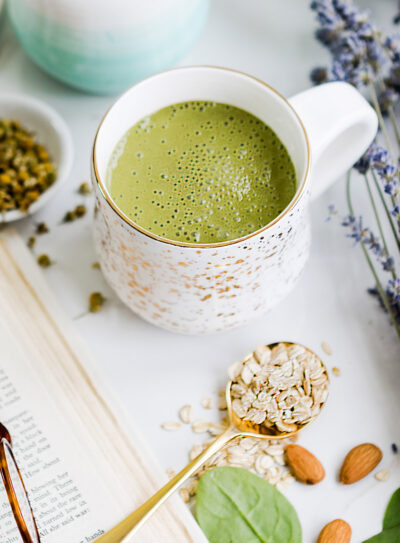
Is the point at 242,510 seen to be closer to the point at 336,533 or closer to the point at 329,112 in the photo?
the point at 336,533

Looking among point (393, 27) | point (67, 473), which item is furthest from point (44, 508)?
point (393, 27)

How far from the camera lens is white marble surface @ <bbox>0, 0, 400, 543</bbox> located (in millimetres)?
691

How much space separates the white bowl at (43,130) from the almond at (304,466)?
42cm

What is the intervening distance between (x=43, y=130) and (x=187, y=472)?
0.48m

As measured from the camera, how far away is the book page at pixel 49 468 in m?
0.63

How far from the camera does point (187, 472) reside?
643 millimetres

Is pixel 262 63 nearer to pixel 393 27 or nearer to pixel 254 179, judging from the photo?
pixel 393 27

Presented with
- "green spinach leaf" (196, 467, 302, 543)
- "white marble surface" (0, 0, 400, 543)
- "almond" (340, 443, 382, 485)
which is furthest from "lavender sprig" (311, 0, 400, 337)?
"green spinach leaf" (196, 467, 302, 543)

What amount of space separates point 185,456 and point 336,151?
1.25 ft

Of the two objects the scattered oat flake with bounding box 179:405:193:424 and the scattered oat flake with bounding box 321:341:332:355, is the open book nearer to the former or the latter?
the scattered oat flake with bounding box 179:405:193:424

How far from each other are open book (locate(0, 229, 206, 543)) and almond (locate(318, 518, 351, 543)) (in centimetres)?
13

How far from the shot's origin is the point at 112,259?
2.16ft

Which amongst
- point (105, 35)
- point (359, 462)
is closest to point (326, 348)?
point (359, 462)

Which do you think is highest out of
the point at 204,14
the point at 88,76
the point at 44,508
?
the point at 204,14
